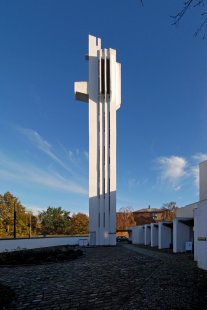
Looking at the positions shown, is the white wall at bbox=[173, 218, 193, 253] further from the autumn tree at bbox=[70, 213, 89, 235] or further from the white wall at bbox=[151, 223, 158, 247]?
the autumn tree at bbox=[70, 213, 89, 235]

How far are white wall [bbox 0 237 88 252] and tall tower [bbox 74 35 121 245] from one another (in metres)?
2.77

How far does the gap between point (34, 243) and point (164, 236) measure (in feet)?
44.0

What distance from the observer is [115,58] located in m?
43.0

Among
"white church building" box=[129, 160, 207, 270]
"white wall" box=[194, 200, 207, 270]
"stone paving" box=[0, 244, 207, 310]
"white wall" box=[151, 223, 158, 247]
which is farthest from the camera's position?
"white wall" box=[151, 223, 158, 247]

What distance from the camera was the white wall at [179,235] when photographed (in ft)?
86.0

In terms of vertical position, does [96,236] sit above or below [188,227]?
below

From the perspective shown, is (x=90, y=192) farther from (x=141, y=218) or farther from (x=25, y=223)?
(x=141, y=218)

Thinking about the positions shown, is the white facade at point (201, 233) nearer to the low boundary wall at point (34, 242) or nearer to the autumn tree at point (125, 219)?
the low boundary wall at point (34, 242)

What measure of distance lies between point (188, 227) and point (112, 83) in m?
22.6

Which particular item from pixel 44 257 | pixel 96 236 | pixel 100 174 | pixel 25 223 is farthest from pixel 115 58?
pixel 25 223

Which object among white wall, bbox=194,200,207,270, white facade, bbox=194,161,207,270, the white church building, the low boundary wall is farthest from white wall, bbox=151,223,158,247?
white wall, bbox=194,200,207,270

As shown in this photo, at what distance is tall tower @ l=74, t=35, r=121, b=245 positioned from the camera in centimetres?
3938

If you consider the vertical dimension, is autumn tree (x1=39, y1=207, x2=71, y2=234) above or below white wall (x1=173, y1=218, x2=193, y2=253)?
below

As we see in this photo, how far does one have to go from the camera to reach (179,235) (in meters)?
26.5
